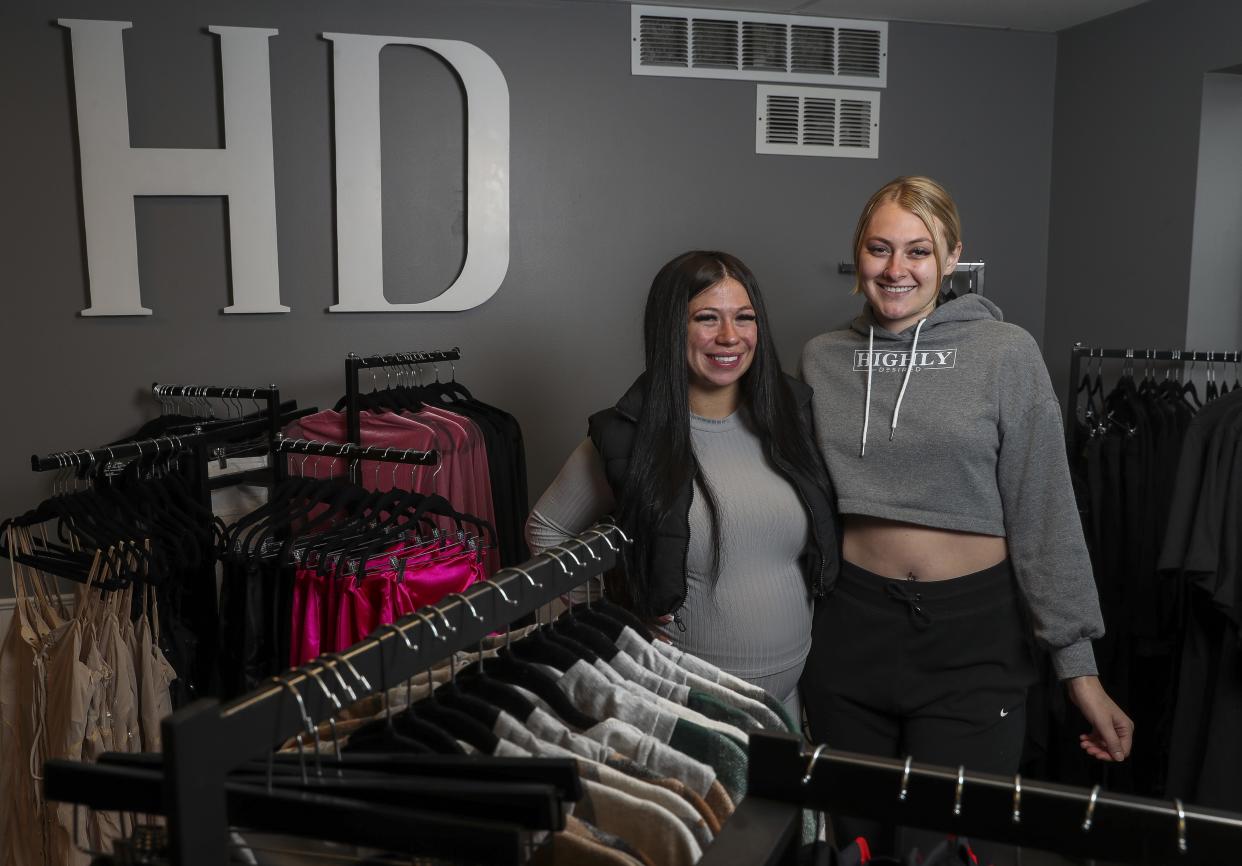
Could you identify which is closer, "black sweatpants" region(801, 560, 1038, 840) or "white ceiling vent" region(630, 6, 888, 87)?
"black sweatpants" region(801, 560, 1038, 840)

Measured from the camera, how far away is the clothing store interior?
873mm

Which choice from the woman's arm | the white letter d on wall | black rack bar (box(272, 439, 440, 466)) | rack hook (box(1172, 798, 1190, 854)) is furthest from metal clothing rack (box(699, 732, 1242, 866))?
the white letter d on wall

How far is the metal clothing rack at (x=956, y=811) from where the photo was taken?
769 mm

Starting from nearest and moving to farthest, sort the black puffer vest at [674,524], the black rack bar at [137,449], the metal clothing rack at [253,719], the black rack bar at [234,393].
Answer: the metal clothing rack at [253,719] → the black puffer vest at [674,524] → the black rack bar at [137,449] → the black rack bar at [234,393]

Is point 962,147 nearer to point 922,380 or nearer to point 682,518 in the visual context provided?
point 922,380

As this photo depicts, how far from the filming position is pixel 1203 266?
127 inches

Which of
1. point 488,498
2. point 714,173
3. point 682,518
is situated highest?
point 714,173

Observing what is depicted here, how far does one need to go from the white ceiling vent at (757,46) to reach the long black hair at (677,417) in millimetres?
1953

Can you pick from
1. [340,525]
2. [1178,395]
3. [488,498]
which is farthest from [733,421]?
[1178,395]

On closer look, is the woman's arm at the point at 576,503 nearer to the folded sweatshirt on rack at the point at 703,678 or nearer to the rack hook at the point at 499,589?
the folded sweatshirt on rack at the point at 703,678

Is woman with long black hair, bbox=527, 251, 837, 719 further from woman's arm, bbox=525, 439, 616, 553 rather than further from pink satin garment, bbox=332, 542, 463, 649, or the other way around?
pink satin garment, bbox=332, 542, 463, 649

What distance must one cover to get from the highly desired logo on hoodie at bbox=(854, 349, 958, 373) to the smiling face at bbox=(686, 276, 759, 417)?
0.75 feet

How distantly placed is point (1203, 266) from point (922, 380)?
1969mm

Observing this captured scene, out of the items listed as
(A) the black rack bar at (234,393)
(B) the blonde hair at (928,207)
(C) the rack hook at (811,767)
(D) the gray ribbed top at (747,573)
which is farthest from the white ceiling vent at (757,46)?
(C) the rack hook at (811,767)
